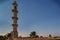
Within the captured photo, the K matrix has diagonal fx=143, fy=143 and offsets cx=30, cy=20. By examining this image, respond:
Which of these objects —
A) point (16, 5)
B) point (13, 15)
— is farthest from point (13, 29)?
point (16, 5)

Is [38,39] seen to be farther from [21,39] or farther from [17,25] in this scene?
[17,25]

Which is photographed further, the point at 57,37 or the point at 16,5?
the point at 16,5

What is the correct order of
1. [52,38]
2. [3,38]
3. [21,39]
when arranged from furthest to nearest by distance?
1. [3,38]
2. [21,39]
3. [52,38]

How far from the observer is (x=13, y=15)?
2789 centimetres

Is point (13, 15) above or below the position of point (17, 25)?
above

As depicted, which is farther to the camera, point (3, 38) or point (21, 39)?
point (3, 38)

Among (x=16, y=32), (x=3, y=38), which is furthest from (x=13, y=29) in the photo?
(x=3, y=38)

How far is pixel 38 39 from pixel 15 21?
6.49 metres

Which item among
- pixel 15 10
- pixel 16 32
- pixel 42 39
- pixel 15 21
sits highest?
pixel 15 10

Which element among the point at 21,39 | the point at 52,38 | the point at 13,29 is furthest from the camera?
the point at 13,29

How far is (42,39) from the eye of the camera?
2323 cm

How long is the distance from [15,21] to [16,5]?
10.9ft

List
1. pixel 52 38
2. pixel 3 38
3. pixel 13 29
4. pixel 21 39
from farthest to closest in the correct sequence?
1. pixel 3 38
2. pixel 13 29
3. pixel 21 39
4. pixel 52 38

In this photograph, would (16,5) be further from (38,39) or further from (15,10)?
A: (38,39)
